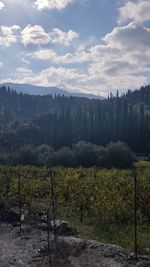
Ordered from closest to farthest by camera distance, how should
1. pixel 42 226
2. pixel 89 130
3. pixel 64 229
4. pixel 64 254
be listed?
pixel 64 254
pixel 64 229
pixel 42 226
pixel 89 130

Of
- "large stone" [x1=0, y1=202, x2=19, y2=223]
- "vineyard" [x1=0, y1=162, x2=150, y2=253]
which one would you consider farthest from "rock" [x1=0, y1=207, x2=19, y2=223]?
"vineyard" [x1=0, y1=162, x2=150, y2=253]

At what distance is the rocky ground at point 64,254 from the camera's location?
1214 centimetres

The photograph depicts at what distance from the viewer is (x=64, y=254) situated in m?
13.0

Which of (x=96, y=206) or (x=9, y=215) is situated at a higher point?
(x=96, y=206)

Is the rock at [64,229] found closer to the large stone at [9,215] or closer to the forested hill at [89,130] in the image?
the large stone at [9,215]

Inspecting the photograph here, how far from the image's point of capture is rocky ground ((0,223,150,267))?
12.1m

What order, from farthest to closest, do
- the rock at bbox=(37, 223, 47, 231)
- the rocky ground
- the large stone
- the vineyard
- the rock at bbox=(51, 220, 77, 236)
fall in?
1. the large stone
2. the rock at bbox=(37, 223, 47, 231)
3. the vineyard
4. the rock at bbox=(51, 220, 77, 236)
5. the rocky ground

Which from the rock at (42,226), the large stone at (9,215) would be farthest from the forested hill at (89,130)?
the rock at (42,226)

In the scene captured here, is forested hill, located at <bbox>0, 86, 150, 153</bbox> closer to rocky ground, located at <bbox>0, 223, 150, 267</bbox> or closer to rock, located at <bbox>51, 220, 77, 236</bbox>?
rock, located at <bbox>51, 220, 77, 236</bbox>

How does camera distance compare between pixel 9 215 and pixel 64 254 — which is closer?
pixel 64 254

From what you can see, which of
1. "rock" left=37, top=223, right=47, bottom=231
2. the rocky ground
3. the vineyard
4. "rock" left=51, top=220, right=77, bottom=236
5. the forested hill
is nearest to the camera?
the rocky ground

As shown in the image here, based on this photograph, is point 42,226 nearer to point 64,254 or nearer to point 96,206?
point 96,206

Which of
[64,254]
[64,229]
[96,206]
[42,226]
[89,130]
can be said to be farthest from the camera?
[89,130]


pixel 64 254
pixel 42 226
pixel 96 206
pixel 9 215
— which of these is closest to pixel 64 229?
pixel 42 226
